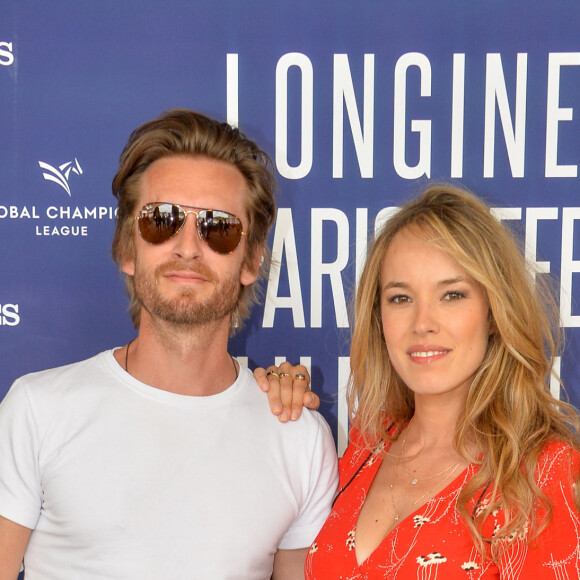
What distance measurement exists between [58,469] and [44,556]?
22 cm

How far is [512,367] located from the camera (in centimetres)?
190

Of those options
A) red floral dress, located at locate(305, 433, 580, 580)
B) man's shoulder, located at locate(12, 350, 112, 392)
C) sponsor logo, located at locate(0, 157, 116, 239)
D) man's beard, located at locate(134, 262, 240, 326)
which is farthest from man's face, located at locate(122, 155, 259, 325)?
red floral dress, located at locate(305, 433, 580, 580)

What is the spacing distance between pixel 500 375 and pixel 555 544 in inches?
17.0

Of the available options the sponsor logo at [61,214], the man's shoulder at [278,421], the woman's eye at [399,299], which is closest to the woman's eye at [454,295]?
the woman's eye at [399,299]

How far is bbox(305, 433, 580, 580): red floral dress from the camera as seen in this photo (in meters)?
1.61

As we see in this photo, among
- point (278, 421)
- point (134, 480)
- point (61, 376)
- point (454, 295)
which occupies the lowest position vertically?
point (134, 480)

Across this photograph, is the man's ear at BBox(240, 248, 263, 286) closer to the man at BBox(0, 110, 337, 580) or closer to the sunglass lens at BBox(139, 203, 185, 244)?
the man at BBox(0, 110, 337, 580)

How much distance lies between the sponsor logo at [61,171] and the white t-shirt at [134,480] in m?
0.84

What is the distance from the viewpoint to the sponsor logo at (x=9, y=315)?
264 centimetres

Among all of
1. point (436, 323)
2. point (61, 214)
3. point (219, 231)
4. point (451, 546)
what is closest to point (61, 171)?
point (61, 214)

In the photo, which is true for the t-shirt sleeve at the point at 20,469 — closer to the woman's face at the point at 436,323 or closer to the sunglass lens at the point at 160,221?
the sunglass lens at the point at 160,221

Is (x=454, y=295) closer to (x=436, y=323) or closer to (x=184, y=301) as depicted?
(x=436, y=323)

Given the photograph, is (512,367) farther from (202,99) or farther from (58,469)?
(202,99)

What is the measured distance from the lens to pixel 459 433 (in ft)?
6.29
